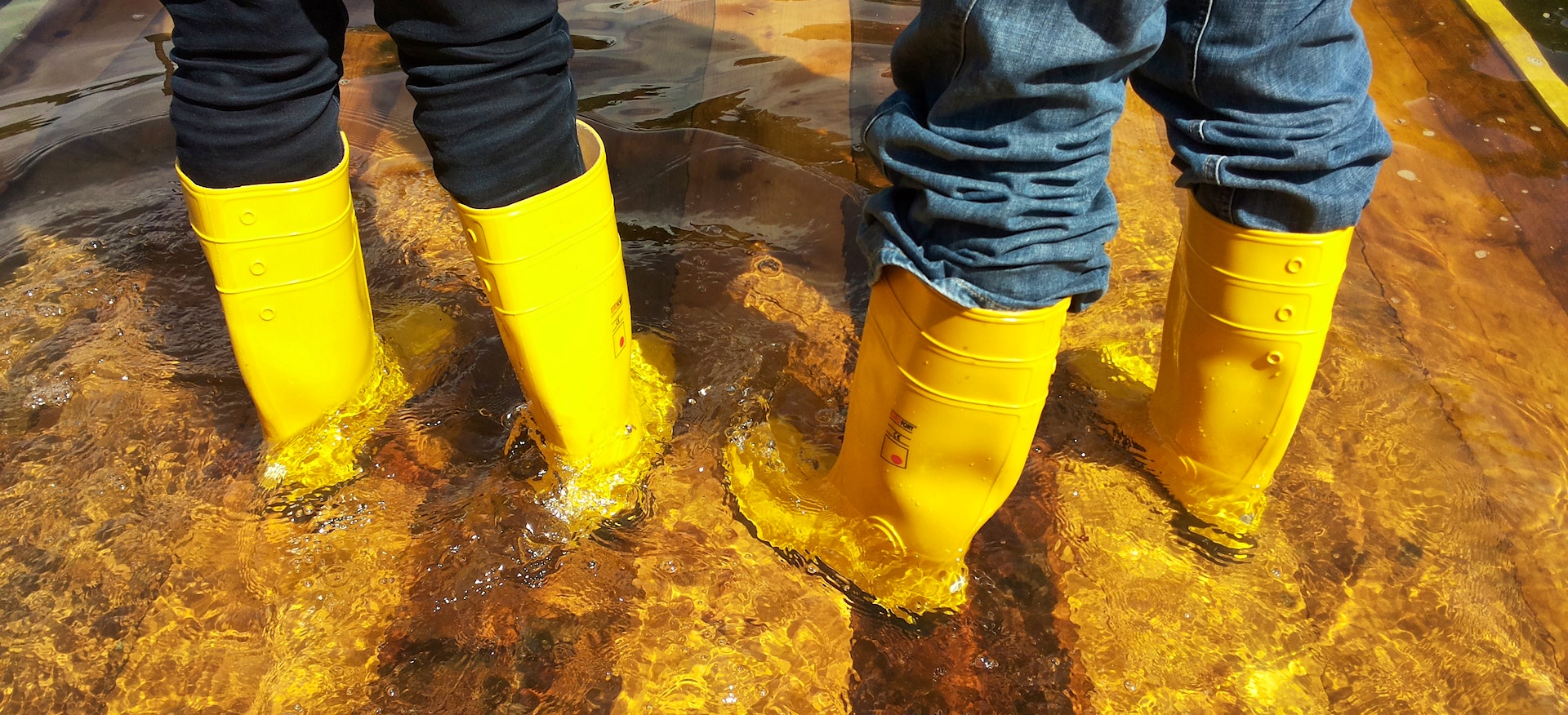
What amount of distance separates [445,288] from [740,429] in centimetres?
59

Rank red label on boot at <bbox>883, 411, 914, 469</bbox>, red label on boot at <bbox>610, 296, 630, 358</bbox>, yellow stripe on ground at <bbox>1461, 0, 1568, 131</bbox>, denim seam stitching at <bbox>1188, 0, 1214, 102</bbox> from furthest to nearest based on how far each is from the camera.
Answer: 1. yellow stripe on ground at <bbox>1461, 0, 1568, 131</bbox>
2. red label on boot at <bbox>610, 296, 630, 358</bbox>
3. red label on boot at <bbox>883, 411, 914, 469</bbox>
4. denim seam stitching at <bbox>1188, 0, 1214, 102</bbox>

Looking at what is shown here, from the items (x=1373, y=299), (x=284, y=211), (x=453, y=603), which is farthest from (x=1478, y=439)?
(x=284, y=211)

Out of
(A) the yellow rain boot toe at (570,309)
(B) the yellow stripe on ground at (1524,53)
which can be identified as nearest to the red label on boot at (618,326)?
(A) the yellow rain boot toe at (570,309)

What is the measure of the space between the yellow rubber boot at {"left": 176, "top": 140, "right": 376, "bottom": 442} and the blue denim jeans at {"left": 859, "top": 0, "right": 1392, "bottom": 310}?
613 mm

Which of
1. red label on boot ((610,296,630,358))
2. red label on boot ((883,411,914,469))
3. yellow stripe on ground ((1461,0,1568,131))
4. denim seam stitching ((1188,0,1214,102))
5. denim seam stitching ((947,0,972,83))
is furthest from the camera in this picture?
yellow stripe on ground ((1461,0,1568,131))

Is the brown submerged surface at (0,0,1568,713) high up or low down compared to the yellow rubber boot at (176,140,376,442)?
down

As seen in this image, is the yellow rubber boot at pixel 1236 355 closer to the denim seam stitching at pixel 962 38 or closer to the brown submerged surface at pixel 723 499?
the brown submerged surface at pixel 723 499

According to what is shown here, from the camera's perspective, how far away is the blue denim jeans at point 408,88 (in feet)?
2.72

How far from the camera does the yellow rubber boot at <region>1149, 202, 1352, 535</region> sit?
950mm

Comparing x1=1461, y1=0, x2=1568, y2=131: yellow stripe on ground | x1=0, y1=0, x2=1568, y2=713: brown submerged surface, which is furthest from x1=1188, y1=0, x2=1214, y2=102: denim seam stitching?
x1=1461, y1=0, x2=1568, y2=131: yellow stripe on ground

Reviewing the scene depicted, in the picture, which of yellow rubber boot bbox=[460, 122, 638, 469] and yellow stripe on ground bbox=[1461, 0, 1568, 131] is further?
yellow stripe on ground bbox=[1461, 0, 1568, 131]

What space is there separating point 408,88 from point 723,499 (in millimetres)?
588

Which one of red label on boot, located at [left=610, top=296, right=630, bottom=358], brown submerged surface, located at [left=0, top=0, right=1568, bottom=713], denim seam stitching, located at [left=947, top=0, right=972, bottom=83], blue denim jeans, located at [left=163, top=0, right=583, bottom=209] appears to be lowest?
brown submerged surface, located at [left=0, top=0, right=1568, bottom=713]

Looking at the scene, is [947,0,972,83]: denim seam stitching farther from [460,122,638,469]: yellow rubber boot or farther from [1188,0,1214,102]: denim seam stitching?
[460,122,638,469]: yellow rubber boot
